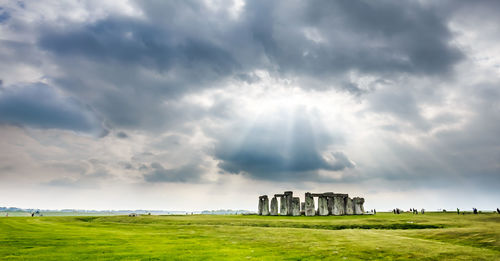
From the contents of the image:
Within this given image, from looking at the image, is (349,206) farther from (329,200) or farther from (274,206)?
(274,206)

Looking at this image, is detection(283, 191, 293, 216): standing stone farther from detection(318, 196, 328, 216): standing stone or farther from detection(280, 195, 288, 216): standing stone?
detection(318, 196, 328, 216): standing stone

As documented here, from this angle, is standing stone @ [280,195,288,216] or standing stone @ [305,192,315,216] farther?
standing stone @ [280,195,288,216]

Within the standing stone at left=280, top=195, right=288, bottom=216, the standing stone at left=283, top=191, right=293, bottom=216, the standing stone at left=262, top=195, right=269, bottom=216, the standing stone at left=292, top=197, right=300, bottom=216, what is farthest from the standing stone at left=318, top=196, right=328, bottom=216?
the standing stone at left=262, top=195, right=269, bottom=216

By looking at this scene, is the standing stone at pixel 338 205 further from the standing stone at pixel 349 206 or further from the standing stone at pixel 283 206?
the standing stone at pixel 283 206

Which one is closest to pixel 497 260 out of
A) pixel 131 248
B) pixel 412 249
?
pixel 412 249

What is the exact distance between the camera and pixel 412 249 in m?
16.1

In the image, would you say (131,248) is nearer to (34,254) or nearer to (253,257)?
(34,254)

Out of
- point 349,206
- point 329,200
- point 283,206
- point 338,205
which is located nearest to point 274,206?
point 283,206

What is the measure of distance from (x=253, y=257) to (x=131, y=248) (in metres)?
7.42

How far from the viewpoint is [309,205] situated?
6438 centimetres

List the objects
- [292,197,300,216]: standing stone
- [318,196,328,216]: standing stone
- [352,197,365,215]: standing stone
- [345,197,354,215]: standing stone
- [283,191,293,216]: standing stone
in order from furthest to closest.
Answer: [283,191,293,216]: standing stone < [352,197,365,215]: standing stone < [345,197,354,215]: standing stone < [292,197,300,216]: standing stone < [318,196,328,216]: standing stone

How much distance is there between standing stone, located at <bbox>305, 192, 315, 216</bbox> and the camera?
63.8 metres

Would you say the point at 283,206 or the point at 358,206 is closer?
the point at 358,206

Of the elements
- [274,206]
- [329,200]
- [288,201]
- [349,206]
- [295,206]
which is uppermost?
[329,200]
